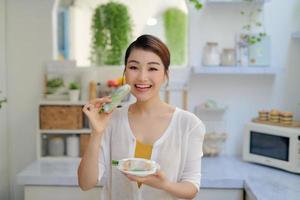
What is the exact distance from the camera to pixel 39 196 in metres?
1.83

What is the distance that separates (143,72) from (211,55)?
1144mm

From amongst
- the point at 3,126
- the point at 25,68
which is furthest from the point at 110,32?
the point at 3,126

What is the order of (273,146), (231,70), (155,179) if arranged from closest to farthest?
(155,179) → (273,146) → (231,70)

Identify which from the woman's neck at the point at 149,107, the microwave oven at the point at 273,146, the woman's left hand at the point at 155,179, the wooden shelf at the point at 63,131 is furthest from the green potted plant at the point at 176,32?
the woman's left hand at the point at 155,179

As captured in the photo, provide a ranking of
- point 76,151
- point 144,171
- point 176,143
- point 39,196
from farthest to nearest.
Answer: point 76,151 → point 39,196 → point 176,143 → point 144,171

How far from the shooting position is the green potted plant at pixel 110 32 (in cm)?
229

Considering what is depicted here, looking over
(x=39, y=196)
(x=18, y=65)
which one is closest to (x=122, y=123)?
(x=39, y=196)

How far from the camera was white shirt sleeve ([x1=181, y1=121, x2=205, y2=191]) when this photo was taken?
1131 mm

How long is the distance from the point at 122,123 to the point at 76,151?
A: 1.08m

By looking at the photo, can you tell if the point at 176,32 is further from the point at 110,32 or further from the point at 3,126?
the point at 3,126

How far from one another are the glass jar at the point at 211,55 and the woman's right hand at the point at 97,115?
3.92ft

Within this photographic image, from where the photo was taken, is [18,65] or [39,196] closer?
[39,196]

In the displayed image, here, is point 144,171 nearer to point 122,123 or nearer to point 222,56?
point 122,123

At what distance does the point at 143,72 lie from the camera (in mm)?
1116
